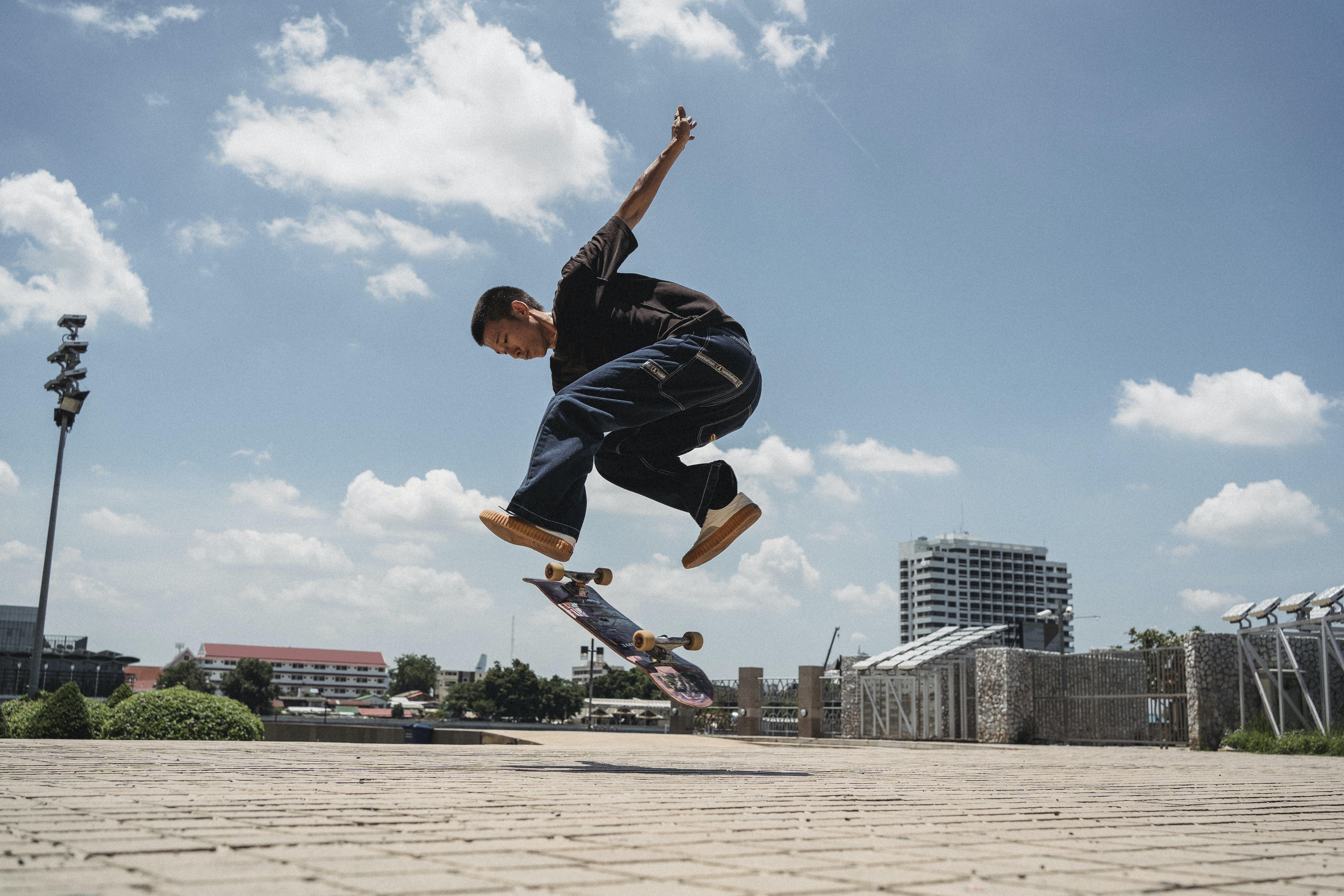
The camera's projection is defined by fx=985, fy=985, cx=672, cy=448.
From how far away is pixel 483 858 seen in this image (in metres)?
1.69

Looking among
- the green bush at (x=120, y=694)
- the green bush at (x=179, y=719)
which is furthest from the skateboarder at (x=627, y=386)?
the green bush at (x=120, y=694)

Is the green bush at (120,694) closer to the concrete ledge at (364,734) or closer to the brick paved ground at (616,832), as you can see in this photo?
the concrete ledge at (364,734)

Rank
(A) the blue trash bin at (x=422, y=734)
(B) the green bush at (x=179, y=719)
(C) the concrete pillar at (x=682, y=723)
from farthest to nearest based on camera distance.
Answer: (C) the concrete pillar at (x=682, y=723)
(A) the blue trash bin at (x=422, y=734)
(B) the green bush at (x=179, y=719)

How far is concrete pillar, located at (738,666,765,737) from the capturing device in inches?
1002

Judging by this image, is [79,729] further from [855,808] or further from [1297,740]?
[1297,740]

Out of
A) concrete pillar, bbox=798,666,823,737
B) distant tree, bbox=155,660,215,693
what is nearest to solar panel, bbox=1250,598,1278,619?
concrete pillar, bbox=798,666,823,737

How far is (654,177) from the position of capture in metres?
5.10

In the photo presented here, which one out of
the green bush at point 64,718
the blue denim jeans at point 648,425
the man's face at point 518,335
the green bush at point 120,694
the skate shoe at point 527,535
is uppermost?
the man's face at point 518,335

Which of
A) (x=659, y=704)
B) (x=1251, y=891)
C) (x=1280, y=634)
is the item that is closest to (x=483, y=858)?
(x=1251, y=891)

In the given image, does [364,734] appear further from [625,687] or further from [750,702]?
[625,687]

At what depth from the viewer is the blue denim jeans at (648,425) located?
14.2 feet

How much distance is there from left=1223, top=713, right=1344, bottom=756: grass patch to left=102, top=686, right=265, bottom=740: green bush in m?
14.4

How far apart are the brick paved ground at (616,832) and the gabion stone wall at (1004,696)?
17505 mm

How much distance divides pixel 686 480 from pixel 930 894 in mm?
3689
